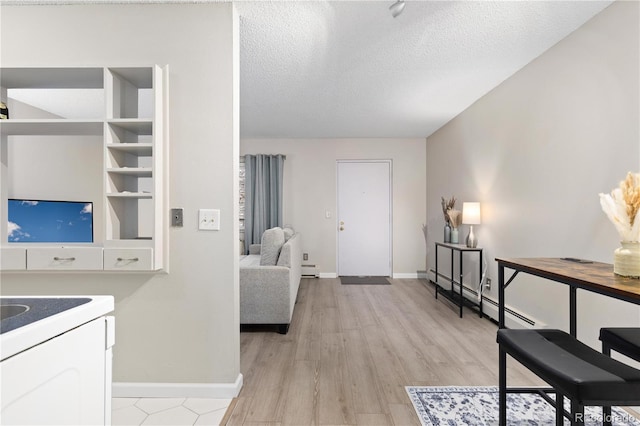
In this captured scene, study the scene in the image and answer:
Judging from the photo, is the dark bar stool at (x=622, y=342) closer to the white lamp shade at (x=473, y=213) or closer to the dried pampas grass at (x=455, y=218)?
the white lamp shade at (x=473, y=213)

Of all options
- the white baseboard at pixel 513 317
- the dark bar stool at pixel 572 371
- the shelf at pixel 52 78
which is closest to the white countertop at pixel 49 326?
the dark bar stool at pixel 572 371

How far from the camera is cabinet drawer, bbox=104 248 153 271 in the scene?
1699mm

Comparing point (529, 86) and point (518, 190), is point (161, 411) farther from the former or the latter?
point (529, 86)

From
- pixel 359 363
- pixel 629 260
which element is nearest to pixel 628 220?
pixel 629 260

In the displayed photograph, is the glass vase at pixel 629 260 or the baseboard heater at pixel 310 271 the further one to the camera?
the baseboard heater at pixel 310 271

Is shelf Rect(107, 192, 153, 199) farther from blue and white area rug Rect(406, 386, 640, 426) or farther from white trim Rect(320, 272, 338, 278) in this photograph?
white trim Rect(320, 272, 338, 278)

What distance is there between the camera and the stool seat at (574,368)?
945 millimetres

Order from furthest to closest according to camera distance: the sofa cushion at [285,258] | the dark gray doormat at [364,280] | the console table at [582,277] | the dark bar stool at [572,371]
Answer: the dark gray doormat at [364,280], the sofa cushion at [285,258], the console table at [582,277], the dark bar stool at [572,371]

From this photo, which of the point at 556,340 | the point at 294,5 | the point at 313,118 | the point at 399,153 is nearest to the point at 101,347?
the point at 556,340

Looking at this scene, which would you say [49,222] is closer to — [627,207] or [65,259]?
[65,259]

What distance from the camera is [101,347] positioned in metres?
0.79

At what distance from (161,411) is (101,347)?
124cm

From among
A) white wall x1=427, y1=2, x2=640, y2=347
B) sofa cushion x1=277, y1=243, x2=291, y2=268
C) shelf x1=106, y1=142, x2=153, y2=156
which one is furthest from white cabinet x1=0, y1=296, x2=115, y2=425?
white wall x1=427, y1=2, x2=640, y2=347

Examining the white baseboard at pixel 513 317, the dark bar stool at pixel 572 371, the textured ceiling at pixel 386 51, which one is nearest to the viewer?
the dark bar stool at pixel 572 371
